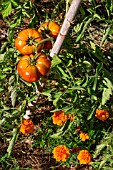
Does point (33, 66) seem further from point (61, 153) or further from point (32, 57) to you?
point (61, 153)

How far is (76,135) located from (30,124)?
13.5 inches

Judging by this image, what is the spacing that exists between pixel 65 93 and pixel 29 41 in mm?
389

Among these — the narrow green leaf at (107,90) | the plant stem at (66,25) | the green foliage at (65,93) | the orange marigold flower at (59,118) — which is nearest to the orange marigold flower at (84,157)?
the green foliage at (65,93)

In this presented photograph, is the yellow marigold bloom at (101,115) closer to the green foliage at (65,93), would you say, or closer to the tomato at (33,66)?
the green foliage at (65,93)

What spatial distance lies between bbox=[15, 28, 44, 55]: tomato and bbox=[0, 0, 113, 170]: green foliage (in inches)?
4.4

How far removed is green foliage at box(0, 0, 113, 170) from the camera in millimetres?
1797

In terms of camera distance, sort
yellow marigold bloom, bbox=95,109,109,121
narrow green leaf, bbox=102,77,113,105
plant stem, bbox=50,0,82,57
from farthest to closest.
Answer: yellow marigold bloom, bbox=95,109,109,121
narrow green leaf, bbox=102,77,113,105
plant stem, bbox=50,0,82,57

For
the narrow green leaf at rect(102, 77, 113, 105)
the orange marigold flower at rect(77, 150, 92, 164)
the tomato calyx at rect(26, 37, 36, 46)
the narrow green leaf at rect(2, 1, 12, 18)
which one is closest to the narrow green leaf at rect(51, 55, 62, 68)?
the tomato calyx at rect(26, 37, 36, 46)

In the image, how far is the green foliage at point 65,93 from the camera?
1797 millimetres

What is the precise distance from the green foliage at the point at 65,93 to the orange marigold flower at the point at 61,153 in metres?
0.07

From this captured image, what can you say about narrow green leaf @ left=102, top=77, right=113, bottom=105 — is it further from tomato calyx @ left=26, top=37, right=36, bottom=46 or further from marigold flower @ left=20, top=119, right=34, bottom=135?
marigold flower @ left=20, top=119, right=34, bottom=135

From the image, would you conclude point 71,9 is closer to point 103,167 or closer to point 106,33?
point 106,33

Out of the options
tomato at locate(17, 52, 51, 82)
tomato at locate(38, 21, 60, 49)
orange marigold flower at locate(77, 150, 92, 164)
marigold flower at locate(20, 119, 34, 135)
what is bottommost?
orange marigold flower at locate(77, 150, 92, 164)

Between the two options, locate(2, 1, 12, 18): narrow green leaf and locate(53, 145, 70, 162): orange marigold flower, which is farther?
locate(53, 145, 70, 162): orange marigold flower
